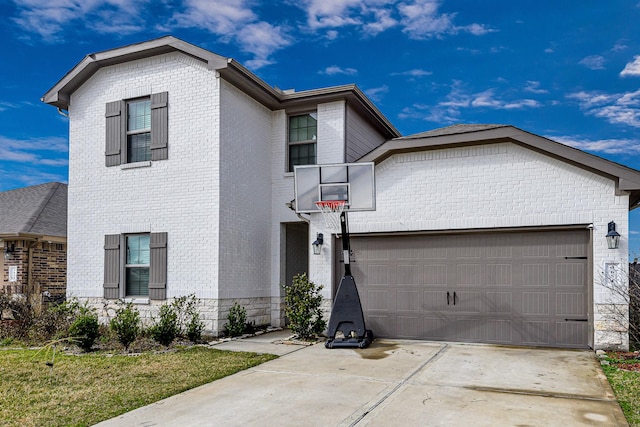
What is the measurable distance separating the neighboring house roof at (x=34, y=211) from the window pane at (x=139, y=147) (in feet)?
16.2

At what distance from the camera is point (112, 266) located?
12258 millimetres

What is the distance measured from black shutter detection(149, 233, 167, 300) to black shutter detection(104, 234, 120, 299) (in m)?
0.98

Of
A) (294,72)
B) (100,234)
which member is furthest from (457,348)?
(294,72)

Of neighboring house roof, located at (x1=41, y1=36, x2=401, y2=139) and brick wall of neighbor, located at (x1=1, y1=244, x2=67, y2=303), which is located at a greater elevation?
neighboring house roof, located at (x1=41, y1=36, x2=401, y2=139)

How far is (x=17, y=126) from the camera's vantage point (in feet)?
68.7

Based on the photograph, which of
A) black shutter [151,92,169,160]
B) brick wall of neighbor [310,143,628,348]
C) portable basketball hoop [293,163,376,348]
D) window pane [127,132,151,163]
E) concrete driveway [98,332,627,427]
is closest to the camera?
concrete driveway [98,332,627,427]

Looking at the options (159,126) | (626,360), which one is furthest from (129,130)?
(626,360)

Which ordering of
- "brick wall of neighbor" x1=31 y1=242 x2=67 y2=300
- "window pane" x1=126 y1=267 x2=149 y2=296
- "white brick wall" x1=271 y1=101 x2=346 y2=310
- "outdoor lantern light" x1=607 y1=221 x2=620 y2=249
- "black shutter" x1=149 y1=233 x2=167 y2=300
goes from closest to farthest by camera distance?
A: "outdoor lantern light" x1=607 y1=221 x2=620 y2=249
"black shutter" x1=149 y1=233 x2=167 y2=300
"window pane" x1=126 y1=267 x2=149 y2=296
"white brick wall" x1=271 y1=101 x2=346 y2=310
"brick wall of neighbor" x1=31 y1=242 x2=67 y2=300

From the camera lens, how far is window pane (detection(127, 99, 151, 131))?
12.3 m

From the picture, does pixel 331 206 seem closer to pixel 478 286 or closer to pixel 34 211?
pixel 478 286

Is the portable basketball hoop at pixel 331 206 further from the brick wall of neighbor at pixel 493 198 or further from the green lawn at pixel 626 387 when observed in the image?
the green lawn at pixel 626 387

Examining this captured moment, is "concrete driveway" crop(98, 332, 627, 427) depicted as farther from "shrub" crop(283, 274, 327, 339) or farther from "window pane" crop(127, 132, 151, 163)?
"window pane" crop(127, 132, 151, 163)

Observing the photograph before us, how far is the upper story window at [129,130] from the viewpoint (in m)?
12.3

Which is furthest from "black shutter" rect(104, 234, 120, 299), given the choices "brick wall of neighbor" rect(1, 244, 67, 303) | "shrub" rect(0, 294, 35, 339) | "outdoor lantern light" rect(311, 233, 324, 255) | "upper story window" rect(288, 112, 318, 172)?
"outdoor lantern light" rect(311, 233, 324, 255)
